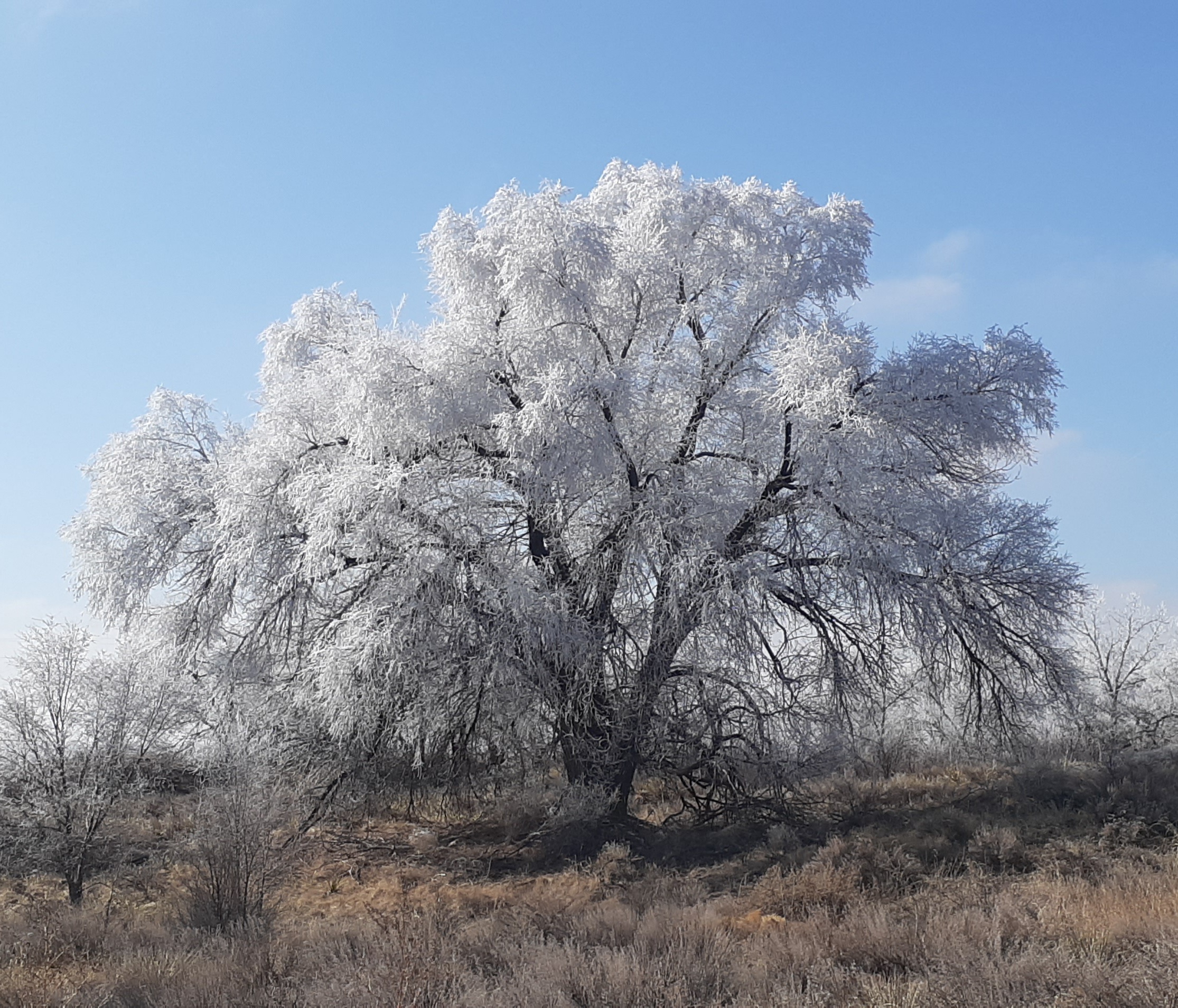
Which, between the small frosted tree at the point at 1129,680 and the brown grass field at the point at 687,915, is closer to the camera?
the brown grass field at the point at 687,915

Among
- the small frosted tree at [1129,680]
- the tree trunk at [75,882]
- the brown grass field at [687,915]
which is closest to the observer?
the brown grass field at [687,915]

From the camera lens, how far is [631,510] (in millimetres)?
13609

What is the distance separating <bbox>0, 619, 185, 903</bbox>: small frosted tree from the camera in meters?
12.6

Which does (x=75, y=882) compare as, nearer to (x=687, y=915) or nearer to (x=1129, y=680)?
(x=687, y=915)

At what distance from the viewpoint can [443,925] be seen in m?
8.37

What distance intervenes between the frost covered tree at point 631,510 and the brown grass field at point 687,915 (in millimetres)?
1652

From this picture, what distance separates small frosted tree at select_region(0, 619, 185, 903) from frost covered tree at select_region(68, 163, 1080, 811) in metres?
2.36

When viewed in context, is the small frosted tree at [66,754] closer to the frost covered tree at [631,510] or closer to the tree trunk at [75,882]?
the tree trunk at [75,882]

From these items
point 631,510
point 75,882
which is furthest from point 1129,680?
point 75,882

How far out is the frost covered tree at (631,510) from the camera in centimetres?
1280

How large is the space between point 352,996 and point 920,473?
10783mm

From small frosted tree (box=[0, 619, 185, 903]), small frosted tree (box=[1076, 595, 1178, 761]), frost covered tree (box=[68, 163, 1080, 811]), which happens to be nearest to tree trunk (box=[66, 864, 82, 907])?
small frosted tree (box=[0, 619, 185, 903])

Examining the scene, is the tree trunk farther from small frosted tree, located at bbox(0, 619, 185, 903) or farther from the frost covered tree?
the frost covered tree

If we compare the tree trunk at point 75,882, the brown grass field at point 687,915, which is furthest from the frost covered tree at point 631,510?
the tree trunk at point 75,882
